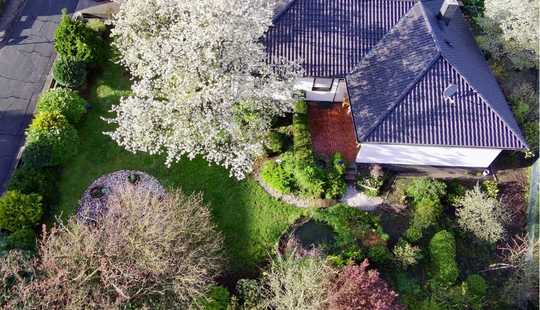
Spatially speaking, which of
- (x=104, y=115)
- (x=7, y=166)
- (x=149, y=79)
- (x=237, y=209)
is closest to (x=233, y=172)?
(x=237, y=209)

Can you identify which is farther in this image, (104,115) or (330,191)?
(104,115)

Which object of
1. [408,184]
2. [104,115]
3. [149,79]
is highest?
[149,79]

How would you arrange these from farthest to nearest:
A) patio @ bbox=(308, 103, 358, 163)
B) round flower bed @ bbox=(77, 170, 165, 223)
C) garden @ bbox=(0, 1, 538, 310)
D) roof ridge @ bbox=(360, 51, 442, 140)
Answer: patio @ bbox=(308, 103, 358, 163) < roof ridge @ bbox=(360, 51, 442, 140) < round flower bed @ bbox=(77, 170, 165, 223) < garden @ bbox=(0, 1, 538, 310)

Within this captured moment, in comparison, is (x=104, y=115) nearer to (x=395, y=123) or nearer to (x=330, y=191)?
(x=330, y=191)

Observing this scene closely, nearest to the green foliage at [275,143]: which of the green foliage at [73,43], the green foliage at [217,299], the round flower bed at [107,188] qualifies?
the round flower bed at [107,188]

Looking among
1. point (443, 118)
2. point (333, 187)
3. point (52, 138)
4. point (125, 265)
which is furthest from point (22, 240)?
point (443, 118)

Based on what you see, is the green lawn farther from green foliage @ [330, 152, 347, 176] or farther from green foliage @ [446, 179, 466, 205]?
green foliage @ [446, 179, 466, 205]

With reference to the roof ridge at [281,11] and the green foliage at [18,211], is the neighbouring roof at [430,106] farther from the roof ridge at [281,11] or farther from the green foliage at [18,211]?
the green foliage at [18,211]

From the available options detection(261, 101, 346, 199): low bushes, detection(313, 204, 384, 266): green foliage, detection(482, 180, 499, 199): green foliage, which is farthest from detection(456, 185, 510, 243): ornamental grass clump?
A: detection(261, 101, 346, 199): low bushes
